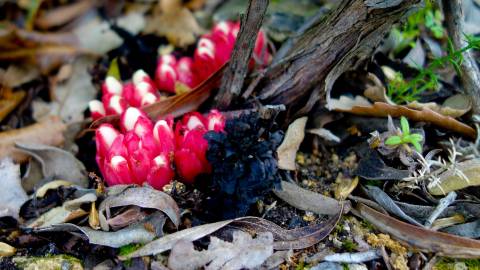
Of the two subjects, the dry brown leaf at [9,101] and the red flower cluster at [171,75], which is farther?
the dry brown leaf at [9,101]

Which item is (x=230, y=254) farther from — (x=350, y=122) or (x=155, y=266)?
(x=350, y=122)

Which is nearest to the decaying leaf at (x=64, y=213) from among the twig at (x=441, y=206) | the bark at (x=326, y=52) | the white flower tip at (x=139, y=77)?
the white flower tip at (x=139, y=77)

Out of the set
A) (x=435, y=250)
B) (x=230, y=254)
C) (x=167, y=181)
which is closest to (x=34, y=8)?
(x=167, y=181)

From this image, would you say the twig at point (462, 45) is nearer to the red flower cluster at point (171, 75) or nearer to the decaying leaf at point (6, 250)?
the red flower cluster at point (171, 75)

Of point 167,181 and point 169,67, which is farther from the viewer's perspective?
point 169,67

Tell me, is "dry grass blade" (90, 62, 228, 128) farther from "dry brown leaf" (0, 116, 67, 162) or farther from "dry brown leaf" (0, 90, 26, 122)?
"dry brown leaf" (0, 90, 26, 122)

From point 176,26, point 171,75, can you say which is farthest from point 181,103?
point 176,26
